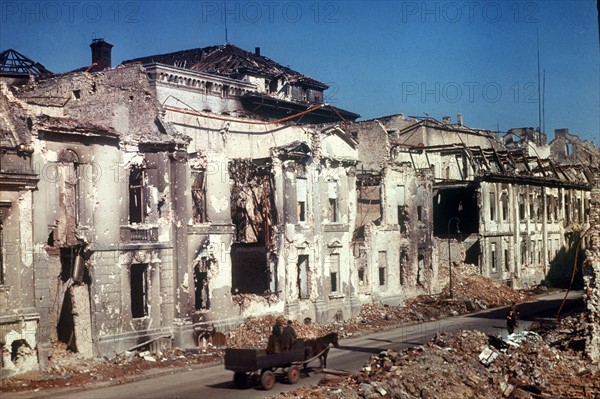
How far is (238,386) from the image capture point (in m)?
21.4

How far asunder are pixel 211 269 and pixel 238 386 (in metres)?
9.96

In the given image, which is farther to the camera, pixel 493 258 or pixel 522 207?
pixel 522 207

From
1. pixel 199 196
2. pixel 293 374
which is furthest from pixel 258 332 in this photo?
pixel 293 374

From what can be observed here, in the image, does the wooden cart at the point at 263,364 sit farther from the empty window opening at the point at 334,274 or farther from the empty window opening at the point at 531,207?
the empty window opening at the point at 531,207

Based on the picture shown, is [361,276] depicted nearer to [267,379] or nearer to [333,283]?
[333,283]

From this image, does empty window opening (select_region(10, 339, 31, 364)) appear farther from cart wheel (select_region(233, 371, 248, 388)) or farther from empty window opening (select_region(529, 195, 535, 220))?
empty window opening (select_region(529, 195, 535, 220))

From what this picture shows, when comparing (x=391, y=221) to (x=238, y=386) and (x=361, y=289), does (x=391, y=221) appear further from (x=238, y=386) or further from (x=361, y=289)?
(x=238, y=386)

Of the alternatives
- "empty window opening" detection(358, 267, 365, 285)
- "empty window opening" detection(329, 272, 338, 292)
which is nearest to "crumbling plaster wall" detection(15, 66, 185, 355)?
"empty window opening" detection(329, 272, 338, 292)

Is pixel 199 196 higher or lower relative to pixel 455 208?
higher

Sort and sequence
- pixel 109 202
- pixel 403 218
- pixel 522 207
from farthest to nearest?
1. pixel 522 207
2. pixel 403 218
3. pixel 109 202

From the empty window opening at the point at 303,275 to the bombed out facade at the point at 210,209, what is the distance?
0.08 m

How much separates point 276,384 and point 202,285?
974 centimetres

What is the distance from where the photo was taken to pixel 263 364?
67.6 feet

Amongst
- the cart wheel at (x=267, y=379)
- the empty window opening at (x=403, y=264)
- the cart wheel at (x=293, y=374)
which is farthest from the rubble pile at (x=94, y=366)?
the empty window opening at (x=403, y=264)
